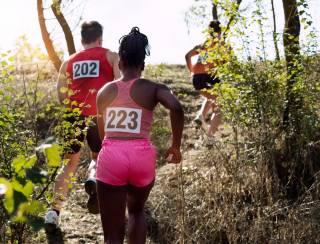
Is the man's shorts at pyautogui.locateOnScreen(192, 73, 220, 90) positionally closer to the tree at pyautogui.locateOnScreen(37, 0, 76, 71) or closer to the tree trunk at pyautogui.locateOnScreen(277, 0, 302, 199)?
the tree trunk at pyautogui.locateOnScreen(277, 0, 302, 199)

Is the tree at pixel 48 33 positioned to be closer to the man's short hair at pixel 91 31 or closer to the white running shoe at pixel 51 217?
the man's short hair at pixel 91 31

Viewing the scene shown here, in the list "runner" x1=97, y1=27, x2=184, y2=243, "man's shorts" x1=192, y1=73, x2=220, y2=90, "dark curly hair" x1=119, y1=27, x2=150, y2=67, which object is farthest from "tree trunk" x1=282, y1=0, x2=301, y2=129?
"runner" x1=97, y1=27, x2=184, y2=243

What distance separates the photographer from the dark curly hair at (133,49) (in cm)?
348

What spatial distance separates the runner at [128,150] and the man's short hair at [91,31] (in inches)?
64.1

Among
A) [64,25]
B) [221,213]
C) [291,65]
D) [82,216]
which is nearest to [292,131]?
[291,65]

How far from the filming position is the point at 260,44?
16.7 ft

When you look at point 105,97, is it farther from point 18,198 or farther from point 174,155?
point 18,198

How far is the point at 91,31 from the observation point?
4.94 metres

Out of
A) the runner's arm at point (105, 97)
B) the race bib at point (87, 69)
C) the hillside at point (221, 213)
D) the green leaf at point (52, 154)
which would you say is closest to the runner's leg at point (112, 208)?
the runner's arm at point (105, 97)

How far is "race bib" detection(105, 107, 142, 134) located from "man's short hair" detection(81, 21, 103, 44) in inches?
69.1

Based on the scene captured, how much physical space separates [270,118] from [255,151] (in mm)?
443

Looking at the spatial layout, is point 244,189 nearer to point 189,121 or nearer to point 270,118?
point 270,118

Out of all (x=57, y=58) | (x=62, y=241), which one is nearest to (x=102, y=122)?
(x=62, y=241)

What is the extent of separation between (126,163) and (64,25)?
5.26 meters
